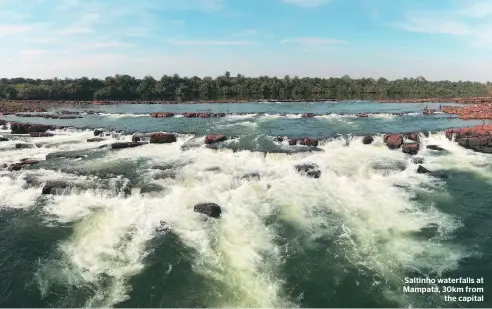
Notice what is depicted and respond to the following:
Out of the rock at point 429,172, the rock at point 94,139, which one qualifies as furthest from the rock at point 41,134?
the rock at point 429,172

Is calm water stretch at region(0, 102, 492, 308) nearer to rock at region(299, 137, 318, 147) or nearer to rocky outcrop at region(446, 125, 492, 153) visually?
rock at region(299, 137, 318, 147)

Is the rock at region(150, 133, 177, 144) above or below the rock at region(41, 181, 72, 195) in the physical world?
above

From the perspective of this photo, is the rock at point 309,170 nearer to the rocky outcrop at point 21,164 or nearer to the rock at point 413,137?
the rock at point 413,137

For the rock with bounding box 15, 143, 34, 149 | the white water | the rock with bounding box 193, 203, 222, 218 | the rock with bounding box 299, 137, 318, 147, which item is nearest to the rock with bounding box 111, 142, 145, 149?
the white water

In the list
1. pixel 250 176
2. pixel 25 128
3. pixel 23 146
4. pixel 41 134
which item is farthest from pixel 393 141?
pixel 25 128

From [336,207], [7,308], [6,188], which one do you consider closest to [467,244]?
[336,207]

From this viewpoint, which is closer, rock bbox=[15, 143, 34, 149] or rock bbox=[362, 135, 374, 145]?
rock bbox=[362, 135, 374, 145]
